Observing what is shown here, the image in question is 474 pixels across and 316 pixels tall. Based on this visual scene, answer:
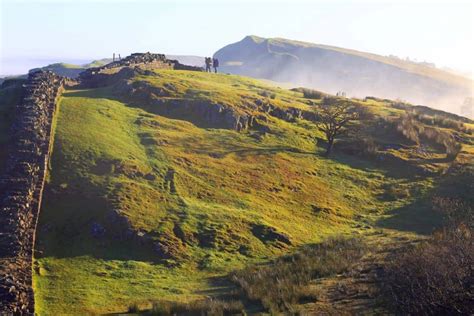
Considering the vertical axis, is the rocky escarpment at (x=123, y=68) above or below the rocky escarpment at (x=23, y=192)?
above

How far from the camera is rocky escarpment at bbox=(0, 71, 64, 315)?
1766 cm

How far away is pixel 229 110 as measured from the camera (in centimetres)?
4050

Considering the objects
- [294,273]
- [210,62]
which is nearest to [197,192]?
[294,273]

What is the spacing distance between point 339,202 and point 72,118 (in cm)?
1833

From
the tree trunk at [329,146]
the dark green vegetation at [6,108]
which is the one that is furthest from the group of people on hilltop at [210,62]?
the dark green vegetation at [6,108]

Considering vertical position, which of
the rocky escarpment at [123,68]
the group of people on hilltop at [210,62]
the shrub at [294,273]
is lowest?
the shrub at [294,273]

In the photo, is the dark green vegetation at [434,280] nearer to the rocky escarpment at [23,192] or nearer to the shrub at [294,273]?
the shrub at [294,273]

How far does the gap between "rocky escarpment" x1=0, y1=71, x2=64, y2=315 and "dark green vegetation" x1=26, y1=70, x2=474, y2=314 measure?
579 mm

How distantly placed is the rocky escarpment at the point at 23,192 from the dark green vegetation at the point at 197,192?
58 cm

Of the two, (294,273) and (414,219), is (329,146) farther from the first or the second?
(294,273)

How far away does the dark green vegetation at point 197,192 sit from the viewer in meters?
20.7

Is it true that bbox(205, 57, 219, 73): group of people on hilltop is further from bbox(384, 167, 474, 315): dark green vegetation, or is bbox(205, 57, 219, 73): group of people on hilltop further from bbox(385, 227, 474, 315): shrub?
bbox(385, 227, 474, 315): shrub

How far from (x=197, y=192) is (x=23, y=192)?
30.0ft

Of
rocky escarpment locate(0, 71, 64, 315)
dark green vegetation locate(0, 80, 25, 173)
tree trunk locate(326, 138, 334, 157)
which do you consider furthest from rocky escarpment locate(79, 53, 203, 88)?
tree trunk locate(326, 138, 334, 157)
